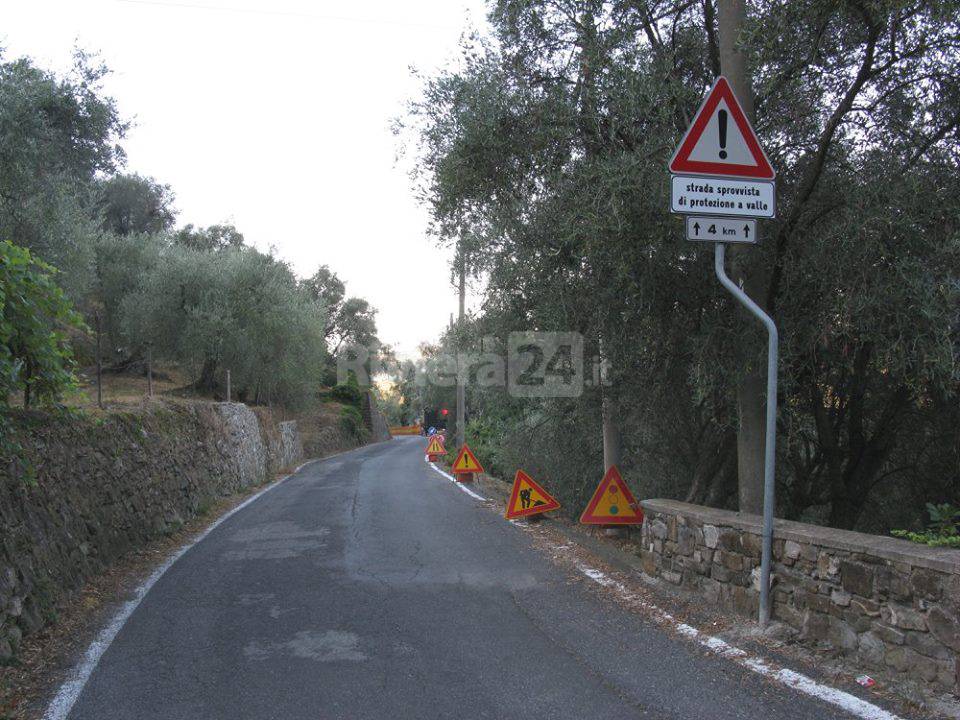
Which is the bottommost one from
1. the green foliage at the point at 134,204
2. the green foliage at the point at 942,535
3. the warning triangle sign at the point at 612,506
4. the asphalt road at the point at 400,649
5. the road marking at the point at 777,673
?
the asphalt road at the point at 400,649

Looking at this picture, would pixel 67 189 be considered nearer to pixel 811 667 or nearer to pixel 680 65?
pixel 680 65

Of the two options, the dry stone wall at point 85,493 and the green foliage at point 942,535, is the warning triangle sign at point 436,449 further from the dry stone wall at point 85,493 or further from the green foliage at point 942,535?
the green foliage at point 942,535

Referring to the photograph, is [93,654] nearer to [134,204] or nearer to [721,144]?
[721,144]

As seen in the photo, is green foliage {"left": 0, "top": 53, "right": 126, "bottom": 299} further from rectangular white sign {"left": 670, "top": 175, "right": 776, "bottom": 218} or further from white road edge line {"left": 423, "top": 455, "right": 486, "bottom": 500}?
rectangular white sign {"left": 670, "top": 175, "right": 776, "bottom": 218}

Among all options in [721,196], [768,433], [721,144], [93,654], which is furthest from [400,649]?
[721,144]

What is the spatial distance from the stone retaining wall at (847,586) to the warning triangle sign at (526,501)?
5.22 meters

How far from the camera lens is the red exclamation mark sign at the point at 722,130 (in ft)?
17.8

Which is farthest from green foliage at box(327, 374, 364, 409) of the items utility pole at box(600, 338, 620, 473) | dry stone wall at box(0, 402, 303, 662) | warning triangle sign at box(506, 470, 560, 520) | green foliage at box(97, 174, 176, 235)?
utility pole at box(600, 338, 620, 473)

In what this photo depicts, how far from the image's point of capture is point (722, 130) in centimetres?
544

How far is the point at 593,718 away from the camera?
4.12 meters

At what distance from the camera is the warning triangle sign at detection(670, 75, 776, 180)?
17.6ft

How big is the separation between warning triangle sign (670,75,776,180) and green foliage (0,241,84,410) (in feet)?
17.5

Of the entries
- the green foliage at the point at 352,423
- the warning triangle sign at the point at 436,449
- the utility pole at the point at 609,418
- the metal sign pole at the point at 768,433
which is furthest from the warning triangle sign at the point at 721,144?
the green foliage at the point at 352,423

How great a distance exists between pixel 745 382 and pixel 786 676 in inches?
106
